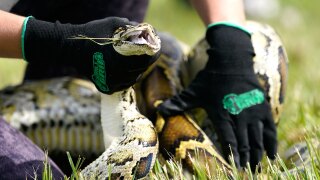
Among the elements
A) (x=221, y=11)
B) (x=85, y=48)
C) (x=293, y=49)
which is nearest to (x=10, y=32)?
(x=85, y=48)

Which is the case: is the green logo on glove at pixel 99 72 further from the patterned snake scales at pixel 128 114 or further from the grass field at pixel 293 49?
the grass field at pixel 293 49

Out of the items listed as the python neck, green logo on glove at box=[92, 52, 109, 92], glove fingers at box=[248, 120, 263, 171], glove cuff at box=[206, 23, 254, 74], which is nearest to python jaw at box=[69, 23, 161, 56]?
green logo on glove at box=[92, 52, 109, 92]

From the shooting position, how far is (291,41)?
7.39 meters

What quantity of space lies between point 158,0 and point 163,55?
7570mm

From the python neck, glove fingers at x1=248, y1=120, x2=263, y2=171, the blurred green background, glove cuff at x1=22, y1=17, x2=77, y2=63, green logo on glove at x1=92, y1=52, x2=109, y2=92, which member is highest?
glove cuff at x1=22, y1=17, x2=77, y2=63

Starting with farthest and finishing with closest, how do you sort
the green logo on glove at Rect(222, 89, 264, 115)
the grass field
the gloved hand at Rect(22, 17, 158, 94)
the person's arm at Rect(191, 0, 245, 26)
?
the grass field < the person's arm at Rect(191, 0, 245, 26) < the green logo on glove at Rect(222, 89, 264, 115) < the gloved hand at Rect(22, 17, 158, 94)

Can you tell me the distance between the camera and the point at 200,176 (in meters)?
2.67

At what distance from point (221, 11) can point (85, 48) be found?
98 centimetres

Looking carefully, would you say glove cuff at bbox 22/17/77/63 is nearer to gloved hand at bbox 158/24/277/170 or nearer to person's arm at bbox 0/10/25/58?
person's arm at bbox 0/10/25/58

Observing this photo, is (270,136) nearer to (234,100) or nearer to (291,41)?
(234,100)

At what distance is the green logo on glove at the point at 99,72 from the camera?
9.21ft

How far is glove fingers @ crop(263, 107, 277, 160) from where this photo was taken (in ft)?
11.0

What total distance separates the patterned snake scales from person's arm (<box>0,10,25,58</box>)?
1.45 ft

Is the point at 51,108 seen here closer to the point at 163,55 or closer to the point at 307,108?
the point at 163,55
